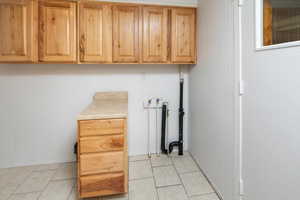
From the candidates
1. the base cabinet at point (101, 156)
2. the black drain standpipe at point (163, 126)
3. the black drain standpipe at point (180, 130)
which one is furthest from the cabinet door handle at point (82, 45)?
the black drain standpipe at point (180, 130)

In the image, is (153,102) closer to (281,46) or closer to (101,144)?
(101,144)

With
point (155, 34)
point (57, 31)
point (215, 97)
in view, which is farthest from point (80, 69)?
point (215, 97)

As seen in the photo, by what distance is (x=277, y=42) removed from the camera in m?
1.18

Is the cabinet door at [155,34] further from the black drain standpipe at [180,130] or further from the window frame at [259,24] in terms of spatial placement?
the window frame at [259,24]

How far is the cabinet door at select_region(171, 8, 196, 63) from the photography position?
2.40 metres

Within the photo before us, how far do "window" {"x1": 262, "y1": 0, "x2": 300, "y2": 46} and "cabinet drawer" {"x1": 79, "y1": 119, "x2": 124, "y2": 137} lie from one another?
1.36 metres

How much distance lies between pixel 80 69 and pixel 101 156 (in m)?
1.46

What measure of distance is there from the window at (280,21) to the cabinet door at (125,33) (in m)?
1.50

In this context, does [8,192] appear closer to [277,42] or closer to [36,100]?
[36,100]

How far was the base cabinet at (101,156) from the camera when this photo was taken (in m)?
1.61

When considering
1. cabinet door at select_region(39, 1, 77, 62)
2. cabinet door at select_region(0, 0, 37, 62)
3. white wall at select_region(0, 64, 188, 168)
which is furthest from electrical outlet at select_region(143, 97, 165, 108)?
cabinet door at select_region(0, 0, 37, 62)

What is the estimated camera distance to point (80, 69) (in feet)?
8.43

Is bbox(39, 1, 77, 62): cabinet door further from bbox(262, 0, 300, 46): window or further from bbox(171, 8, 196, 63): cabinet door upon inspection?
bbox(262, 0, 300, 46): window

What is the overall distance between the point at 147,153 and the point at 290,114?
216cm
